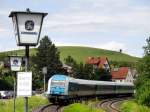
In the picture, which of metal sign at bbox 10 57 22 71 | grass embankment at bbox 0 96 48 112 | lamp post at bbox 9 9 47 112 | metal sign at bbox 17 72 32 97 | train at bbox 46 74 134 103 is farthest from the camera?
train at bbox 46 74 134 103

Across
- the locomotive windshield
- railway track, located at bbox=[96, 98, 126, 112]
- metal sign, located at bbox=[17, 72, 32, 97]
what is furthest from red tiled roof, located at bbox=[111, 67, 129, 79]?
metal sign, located at bbox=[17, 72, 32, 97]

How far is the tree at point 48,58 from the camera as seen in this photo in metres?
126

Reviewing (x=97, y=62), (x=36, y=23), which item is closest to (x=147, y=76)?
(x=36, y=23)

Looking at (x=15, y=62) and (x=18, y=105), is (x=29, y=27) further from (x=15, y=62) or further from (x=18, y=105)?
(x=18, y=105)

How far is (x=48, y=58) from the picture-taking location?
13150 cm

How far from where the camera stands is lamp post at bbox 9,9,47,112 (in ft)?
36.8

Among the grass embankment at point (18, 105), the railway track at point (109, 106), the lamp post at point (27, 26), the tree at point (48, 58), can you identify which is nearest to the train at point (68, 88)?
the grass embankment at point (18, 105)

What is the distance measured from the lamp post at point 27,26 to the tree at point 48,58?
11290 cm

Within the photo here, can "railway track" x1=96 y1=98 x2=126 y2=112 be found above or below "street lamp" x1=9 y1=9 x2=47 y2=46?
below

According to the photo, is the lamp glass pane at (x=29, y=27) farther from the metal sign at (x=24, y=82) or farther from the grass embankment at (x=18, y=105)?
the grass embankment at (x=18, y=105)

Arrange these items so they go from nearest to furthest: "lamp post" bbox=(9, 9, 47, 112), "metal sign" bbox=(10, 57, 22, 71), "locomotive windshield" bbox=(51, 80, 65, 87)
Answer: "lamp post" bbox=(9, 9, 47, 112) < "metal sign" bbox=(10, 57, 22, 71) < "locomotive windshield" bbox=(51, 80, 65, 87)

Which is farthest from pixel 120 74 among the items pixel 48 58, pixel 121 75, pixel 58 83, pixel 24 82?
pixel 24 82

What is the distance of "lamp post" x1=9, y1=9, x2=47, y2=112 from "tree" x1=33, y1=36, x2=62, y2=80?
370ft

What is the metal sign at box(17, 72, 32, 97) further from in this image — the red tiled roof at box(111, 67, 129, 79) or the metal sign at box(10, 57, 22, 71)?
the red tiled roof at box(111, 67, 129, 79)
